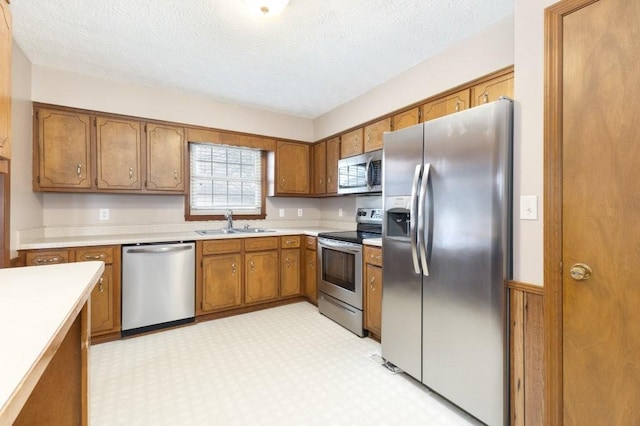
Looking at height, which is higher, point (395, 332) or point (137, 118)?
point (137, 118)

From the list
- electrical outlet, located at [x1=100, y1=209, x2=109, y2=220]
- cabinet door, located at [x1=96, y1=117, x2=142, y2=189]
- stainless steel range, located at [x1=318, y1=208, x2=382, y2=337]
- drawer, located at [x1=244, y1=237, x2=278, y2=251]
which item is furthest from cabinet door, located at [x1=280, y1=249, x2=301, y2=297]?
electrical outlet, located at [x1=100, y1=209, x2=109, y2=220]

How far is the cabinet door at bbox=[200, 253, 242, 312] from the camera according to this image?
319cm

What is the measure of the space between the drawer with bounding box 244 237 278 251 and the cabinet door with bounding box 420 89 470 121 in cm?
214

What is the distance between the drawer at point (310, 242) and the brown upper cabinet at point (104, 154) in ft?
5.22

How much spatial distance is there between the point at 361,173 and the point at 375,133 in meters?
0.46

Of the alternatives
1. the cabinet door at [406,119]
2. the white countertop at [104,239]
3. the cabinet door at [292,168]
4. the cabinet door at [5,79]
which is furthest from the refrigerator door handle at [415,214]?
the cabinet door at [292,168]

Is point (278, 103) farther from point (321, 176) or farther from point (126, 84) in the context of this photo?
point (126, 84)

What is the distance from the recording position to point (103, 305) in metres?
2.68

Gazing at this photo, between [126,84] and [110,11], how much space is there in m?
1.30

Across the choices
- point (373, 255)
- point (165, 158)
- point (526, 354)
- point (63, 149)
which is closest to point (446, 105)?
point (373, 255)

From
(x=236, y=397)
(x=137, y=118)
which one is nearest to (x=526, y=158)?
(x=236, y=397)

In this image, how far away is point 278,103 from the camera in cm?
383

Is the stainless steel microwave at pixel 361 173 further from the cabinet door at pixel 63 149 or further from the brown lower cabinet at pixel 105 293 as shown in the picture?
the cabinet door at pixel 63 149

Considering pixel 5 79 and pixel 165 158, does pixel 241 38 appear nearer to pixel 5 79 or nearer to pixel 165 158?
pixel 5 79
